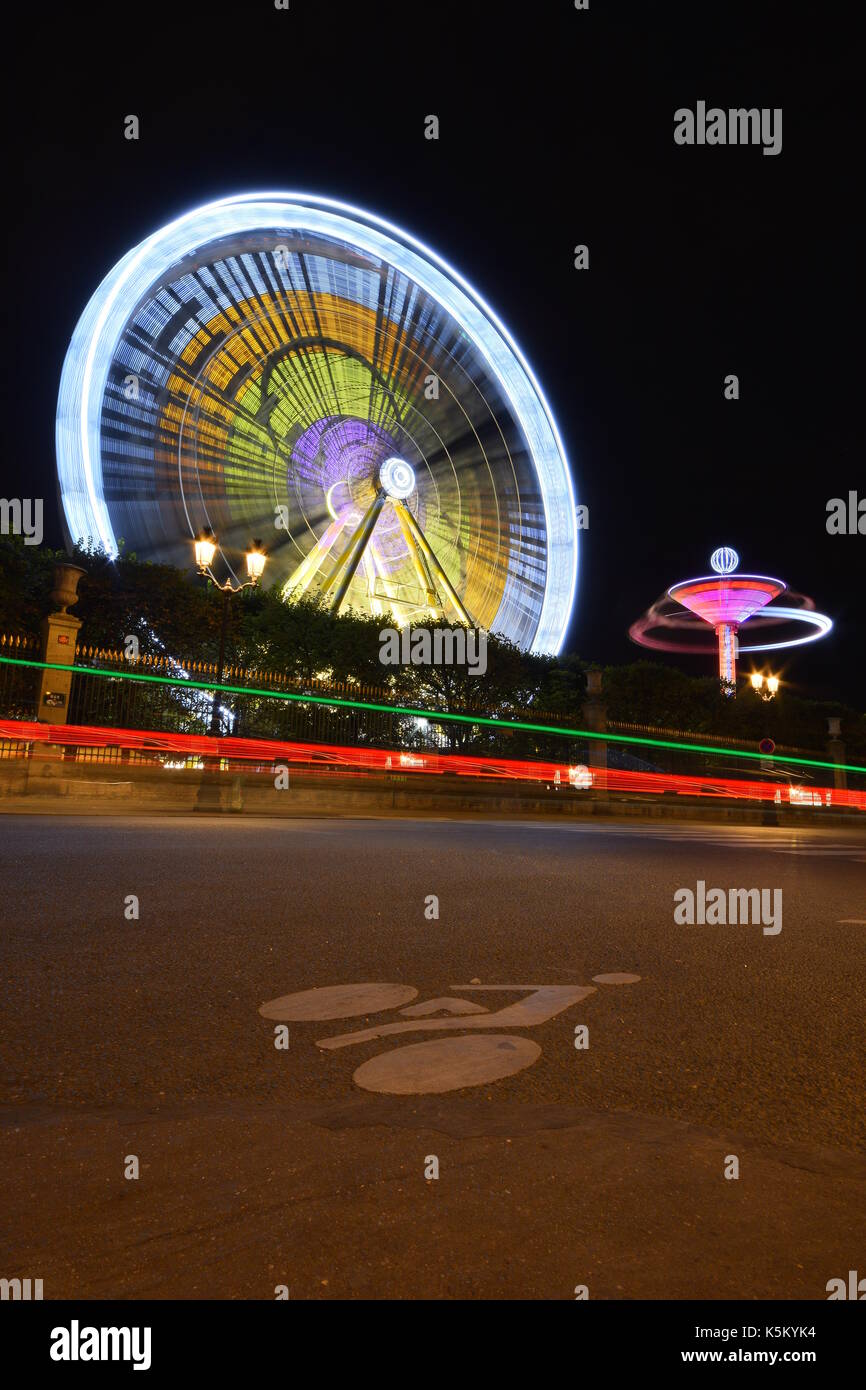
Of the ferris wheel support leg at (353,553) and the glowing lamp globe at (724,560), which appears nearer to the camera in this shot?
the ferris wheel support leg at (353,553)

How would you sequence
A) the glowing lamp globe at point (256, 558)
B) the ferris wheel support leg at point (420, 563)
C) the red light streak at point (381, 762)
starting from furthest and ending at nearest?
the ferris wheel support leg at point (420, 563) → the glowing lamp globe at point (256, 558) → the red light streak at point (381, 762)

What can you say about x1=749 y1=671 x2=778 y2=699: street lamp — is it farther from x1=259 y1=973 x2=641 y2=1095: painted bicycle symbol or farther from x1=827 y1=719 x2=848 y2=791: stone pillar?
x1=259 y1=973 x2=641 y2=1095: painted bicycle symbol

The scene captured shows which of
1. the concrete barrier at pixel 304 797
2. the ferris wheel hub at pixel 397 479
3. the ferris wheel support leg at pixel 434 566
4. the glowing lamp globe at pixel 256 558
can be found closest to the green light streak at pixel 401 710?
the concrete barrier at pixel 304 797

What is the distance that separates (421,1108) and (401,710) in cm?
1891

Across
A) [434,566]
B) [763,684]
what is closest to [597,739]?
[434,566]

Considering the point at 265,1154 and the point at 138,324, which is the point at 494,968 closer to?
the point at 265,1154

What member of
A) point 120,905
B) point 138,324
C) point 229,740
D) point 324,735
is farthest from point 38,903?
point 138,324

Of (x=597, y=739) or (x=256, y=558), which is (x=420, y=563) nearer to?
(x=597, y=739)

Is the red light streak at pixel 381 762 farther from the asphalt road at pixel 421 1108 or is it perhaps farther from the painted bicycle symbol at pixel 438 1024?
the painted bicycle symbol at pixel 438 1024

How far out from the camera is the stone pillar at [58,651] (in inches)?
577

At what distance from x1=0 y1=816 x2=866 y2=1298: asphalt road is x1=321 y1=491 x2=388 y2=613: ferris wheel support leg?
22.2m

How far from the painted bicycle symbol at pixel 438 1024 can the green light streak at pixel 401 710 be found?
12755 millimetres

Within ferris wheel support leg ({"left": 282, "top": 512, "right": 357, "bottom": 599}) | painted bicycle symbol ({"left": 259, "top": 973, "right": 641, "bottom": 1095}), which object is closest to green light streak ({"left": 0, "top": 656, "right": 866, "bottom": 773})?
ferris wheel support leg ({"left": 282, "top": 512, "right": 357, "bottom": 599})

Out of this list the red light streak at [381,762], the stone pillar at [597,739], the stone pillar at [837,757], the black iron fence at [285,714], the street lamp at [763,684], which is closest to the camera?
the red light streak at [381,762]
